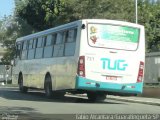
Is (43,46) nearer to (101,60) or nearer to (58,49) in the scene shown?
(58,49)

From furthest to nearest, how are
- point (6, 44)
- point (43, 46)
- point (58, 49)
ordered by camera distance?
point (6, 44) < point (43, 46) < point (58, 49)

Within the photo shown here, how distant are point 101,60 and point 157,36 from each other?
26104mm

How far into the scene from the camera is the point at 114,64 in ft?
73.7

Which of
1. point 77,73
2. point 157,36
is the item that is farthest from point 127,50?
point 157,36

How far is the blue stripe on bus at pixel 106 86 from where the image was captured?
2192 cm

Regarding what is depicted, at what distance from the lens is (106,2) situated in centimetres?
3925

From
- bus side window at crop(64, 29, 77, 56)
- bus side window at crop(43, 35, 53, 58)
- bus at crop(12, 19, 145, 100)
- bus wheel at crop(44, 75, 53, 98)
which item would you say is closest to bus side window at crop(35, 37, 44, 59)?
bus side window at crop(43, 35, 53, 58)

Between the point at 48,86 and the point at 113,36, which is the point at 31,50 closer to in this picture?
the point at 48,86

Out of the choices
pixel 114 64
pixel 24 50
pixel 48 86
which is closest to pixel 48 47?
pixel 48 86

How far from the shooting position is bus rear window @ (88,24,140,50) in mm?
22266

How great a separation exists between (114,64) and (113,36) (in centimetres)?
116

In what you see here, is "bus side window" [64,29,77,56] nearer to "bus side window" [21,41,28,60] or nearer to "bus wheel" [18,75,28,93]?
"bus side window" [21,41,28,60]

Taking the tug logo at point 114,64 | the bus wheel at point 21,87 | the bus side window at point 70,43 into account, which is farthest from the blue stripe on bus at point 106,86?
the bus wheel at point 21,87

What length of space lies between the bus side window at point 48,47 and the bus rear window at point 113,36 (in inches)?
158
